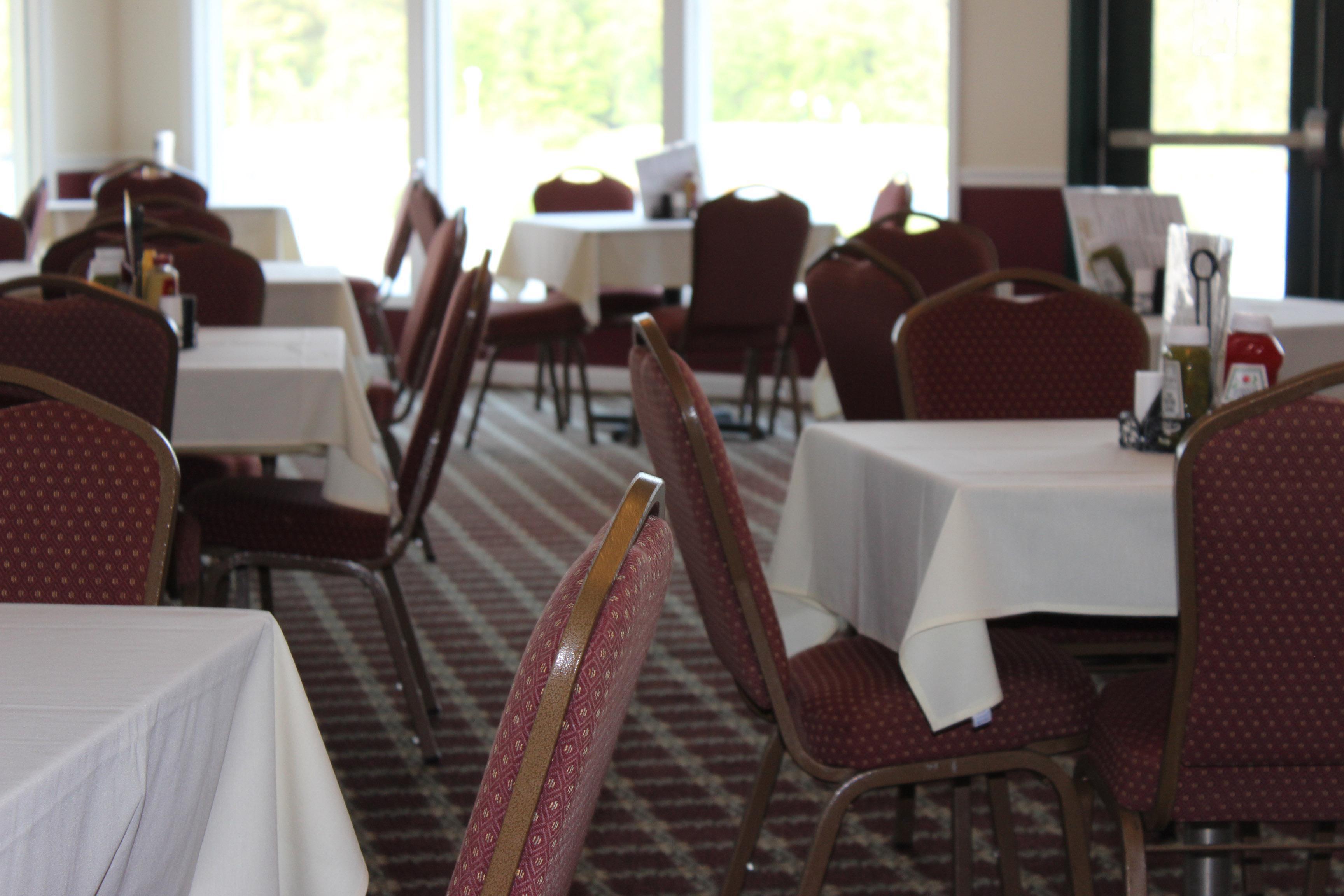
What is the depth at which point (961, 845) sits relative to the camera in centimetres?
214

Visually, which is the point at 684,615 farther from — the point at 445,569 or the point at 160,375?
the point at 160,375

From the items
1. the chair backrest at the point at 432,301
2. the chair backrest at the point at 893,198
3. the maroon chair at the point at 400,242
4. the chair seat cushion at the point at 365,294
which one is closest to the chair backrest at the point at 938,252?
the chair backrest at the point at 432,301

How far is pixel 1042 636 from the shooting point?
2285mm

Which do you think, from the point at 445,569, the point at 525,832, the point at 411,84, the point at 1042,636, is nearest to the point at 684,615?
the point at 445,569

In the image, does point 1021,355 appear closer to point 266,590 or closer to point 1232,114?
point 266,590

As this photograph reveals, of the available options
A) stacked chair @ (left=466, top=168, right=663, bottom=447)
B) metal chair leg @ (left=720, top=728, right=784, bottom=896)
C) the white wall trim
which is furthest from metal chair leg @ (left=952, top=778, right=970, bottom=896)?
the white wall trim

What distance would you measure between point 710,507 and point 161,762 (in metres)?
0.71

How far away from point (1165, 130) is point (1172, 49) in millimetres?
307

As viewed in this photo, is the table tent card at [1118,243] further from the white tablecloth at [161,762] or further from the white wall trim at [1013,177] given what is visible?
the white wall trim at [1013,177]

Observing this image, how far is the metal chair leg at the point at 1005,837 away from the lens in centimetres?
207

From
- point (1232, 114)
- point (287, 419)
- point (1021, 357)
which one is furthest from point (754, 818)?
point (1232, 114)

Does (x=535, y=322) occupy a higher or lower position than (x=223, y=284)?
lower

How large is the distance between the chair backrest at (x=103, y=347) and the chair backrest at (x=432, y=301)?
132cm

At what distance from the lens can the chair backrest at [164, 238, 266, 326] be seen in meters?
3.70
